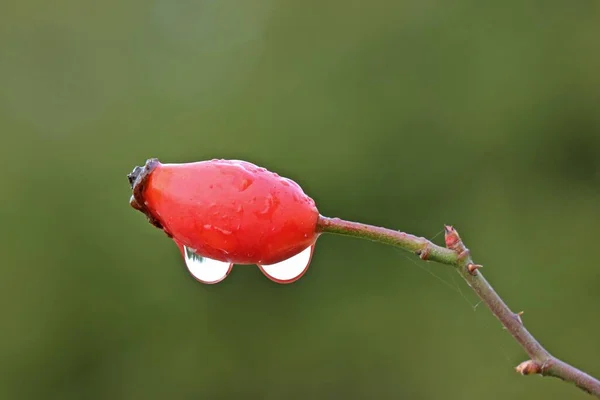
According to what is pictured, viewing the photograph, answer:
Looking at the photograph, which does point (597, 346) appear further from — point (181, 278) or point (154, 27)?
point (154, 27)

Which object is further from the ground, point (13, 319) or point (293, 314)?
point (13, 319)

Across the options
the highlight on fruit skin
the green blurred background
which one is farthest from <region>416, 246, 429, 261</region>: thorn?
the green blurred background

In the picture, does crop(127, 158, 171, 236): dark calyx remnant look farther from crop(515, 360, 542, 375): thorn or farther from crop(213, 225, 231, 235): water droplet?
crop(515, 360, 542, 375): thorn

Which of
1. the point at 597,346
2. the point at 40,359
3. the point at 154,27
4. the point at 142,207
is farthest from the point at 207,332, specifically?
the point at 142,207

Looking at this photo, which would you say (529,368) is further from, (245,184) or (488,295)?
(245,184)

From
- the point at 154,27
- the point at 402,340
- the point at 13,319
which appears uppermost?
the point at 154,27

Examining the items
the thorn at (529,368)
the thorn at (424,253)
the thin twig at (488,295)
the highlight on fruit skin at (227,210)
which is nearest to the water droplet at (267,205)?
the highlight on fruit skin at (227,210)

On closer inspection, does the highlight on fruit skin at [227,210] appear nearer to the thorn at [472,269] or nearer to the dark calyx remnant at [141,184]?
the dark calyx remnant at [141,184]
